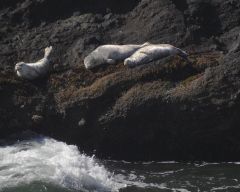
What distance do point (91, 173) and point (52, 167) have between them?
69 centimetres

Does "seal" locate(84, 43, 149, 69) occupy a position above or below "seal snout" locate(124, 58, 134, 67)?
above

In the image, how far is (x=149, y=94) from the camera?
11641 millimetres

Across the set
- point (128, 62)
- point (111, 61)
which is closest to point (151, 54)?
point (128, 62)

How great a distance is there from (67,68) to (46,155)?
2.62 metres

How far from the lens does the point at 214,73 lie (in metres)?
11.5

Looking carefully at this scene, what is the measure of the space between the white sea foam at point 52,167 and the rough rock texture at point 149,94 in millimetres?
640

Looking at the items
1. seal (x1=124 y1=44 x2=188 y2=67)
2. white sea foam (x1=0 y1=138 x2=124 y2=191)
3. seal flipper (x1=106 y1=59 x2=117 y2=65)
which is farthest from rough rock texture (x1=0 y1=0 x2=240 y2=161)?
white sea foam (x1=0 y1=138 x2=124 y2=191)

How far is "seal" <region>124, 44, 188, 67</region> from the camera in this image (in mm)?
12484

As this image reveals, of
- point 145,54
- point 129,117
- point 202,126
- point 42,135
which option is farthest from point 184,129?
point 42,135

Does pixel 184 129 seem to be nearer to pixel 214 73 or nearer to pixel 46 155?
pixel 214 73

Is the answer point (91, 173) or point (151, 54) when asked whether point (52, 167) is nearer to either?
point (91, 173)

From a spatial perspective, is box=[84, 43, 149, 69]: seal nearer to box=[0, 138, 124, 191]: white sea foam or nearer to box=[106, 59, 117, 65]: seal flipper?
box=[106, 59, 117, 65]: seal flipper

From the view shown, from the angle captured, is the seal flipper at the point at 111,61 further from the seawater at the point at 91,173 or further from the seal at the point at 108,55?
the seawater at the point at 91,173

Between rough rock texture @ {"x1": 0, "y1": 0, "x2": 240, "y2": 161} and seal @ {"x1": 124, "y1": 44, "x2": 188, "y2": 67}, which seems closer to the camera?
rough rock texture @ {"x1": 0, "y1": 0, "x2": 240, "y2": 161}
